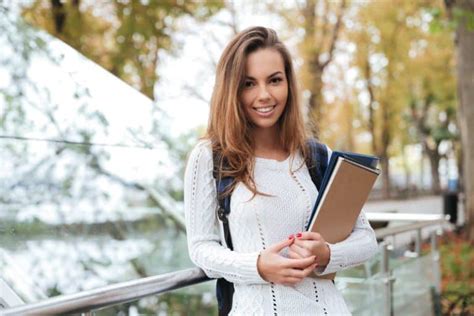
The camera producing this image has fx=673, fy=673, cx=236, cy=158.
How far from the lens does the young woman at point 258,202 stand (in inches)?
78.2

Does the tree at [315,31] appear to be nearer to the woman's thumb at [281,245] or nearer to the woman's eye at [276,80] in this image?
the woman's eye at [276,80]

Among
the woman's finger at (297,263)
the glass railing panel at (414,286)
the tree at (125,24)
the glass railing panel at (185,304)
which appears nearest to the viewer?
the woman's finger at (297,263)

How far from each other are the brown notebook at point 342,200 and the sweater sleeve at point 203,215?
29 centimetres

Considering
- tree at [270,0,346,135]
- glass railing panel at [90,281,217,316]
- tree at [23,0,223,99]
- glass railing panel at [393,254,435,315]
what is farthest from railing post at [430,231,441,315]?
tree at [270,0,346,135]

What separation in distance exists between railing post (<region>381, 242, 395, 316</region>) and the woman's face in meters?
2.53

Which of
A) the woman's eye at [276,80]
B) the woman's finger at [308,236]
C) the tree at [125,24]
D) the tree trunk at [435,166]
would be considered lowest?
the tree trunk at [435,166]

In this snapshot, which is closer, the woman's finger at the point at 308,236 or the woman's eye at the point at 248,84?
the woman's finger at the point at 308,236

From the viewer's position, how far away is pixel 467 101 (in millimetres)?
11312

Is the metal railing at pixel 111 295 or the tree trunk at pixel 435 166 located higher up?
the metal railing at pixel 111 295

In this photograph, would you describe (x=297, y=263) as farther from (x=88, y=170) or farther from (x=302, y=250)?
(x=88, y=170)

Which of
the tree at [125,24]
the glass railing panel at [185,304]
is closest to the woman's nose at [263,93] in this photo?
the glass railing panel at [185,304]

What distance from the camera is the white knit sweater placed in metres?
2.02

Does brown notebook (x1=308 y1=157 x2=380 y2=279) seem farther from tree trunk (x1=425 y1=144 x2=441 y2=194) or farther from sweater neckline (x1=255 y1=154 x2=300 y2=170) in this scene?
tree trunk (x1=425 y1=144 x2=441 y2=194)

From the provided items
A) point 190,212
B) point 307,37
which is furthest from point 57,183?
point 307,37
